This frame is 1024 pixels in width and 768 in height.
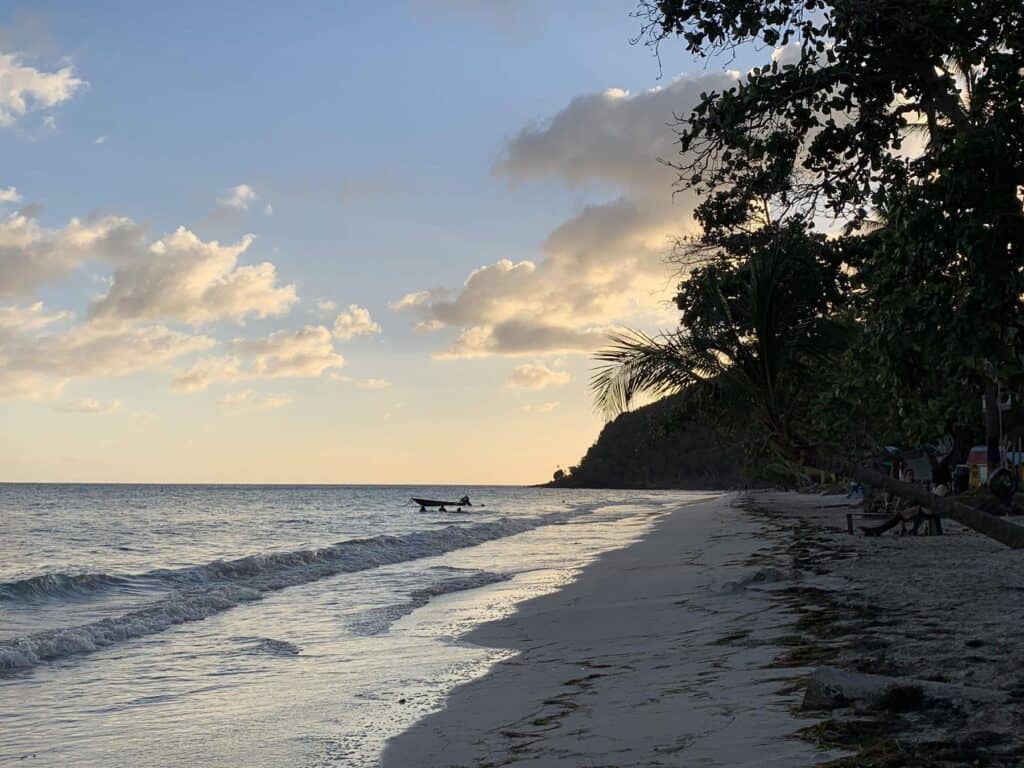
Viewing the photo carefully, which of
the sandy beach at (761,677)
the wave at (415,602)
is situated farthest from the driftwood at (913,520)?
the wave at (415,602)

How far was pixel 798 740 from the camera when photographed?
491 cm

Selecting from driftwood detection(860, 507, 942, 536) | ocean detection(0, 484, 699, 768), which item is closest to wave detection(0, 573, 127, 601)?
ocean detection(0, 484, 699, 768)

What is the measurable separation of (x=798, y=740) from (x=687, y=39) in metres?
5.89

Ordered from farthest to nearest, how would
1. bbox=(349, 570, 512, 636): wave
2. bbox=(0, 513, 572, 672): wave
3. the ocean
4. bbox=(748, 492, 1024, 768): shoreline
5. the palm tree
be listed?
bbox=(349, 570, 512, 636): wave < bbox=(0, 513, 572, 672): wave < the palm tree < the ocean < bbox=(748, 492, 1024, 768): shoreline

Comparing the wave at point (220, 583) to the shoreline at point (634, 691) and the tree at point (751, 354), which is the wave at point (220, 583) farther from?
the tree at point (751, 354)

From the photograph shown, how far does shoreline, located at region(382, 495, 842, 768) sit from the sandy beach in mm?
21

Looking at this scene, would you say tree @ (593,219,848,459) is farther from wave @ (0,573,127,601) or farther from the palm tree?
wave @ (0,573,127,601)

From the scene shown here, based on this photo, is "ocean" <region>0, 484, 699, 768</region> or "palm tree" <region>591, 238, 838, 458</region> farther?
"palm tree" <region>591, 238, 838, 458</region>

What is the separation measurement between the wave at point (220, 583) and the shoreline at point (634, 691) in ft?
17.2

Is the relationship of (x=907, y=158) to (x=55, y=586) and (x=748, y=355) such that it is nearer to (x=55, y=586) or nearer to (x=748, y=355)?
(x=748, y=355)

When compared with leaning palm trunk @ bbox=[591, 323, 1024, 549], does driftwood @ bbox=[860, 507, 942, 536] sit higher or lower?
lower

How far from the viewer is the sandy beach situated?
4.94 metres

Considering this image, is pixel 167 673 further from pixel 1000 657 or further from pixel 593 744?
pixel 1000 657

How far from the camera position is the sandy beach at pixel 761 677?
4.94 meters
